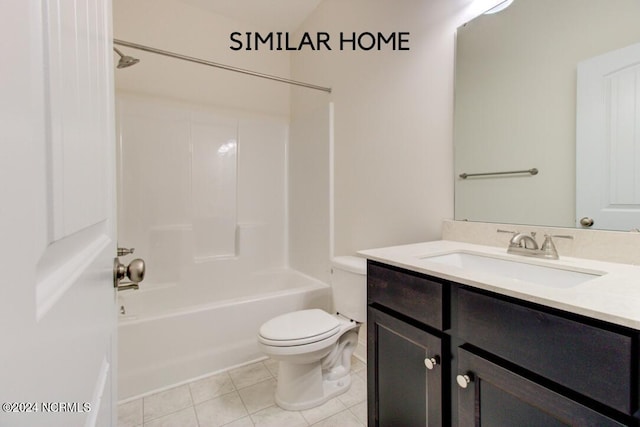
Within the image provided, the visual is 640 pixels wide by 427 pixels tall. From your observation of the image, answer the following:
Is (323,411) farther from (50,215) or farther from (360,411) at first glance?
(50,215)

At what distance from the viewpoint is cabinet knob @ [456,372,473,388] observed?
0.81 meters

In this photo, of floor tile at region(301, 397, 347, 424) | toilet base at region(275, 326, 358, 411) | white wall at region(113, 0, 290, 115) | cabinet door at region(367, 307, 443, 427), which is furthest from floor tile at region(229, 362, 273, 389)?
white wall at region(113, 0, 290, 115)

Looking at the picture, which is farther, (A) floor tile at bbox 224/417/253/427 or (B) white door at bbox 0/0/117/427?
(A) floor tile at bbox 224/417/253/427

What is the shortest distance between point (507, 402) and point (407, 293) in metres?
0.37

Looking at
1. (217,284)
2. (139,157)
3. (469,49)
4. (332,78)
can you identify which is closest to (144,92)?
(139,157)

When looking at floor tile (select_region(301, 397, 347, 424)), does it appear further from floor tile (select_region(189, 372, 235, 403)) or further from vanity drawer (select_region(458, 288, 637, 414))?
vanity drawer (select_region(458, 288, 637, 414))

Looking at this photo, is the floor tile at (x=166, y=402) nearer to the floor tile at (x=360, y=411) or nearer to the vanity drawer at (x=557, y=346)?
the floor tile at (x=360, y=411)

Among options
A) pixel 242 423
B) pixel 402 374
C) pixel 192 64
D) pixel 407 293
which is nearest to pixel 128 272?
pixel 407 293

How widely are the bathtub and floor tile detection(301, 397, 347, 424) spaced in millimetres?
599

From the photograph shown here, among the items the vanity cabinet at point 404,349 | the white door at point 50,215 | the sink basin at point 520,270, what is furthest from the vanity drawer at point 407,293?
the white door at point 50,215

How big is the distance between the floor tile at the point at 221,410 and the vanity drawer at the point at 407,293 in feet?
3.15

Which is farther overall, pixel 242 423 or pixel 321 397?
pixel 321 397

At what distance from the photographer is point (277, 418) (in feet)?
4.83

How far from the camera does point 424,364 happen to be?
3.10 ft
